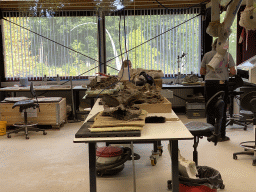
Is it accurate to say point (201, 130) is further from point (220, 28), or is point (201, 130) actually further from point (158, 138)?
point (220, 28)

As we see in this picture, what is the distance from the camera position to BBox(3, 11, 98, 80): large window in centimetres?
776

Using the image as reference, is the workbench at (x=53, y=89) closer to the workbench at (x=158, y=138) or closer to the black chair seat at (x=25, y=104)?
the black chair seat at (x=25, y=104)

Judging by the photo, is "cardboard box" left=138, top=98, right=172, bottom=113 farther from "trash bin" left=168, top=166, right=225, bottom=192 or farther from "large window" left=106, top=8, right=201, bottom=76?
"large window" left=106, top=8, right=201, bottom=76

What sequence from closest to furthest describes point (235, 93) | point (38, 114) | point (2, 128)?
point (235, 93), point (2, 128), point (38, 114)

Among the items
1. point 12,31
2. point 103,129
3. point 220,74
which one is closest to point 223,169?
point 220,74

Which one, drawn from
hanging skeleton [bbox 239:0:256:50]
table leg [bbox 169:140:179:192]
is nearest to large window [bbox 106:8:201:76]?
table leg [bbox 169:140:179:192]

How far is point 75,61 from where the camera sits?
7.84m

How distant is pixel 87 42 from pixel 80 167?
4.38 meters

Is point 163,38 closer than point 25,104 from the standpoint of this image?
No

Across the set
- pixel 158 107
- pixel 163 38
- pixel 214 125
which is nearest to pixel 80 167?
pixel 158 107

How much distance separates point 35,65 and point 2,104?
177 centimetres

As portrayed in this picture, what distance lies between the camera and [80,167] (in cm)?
404

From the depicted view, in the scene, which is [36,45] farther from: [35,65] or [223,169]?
[223,169]

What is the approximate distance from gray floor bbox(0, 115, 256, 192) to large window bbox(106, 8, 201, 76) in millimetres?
2815
